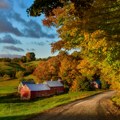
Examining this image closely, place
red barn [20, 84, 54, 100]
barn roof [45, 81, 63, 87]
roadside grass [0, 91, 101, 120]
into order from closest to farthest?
roadside grass [0, 91, 101, 120] → red barn [20, 84, 54, 100] → barn roof [45, 81, 63, 87]

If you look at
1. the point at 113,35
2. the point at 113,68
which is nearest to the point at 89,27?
the point at 113,35

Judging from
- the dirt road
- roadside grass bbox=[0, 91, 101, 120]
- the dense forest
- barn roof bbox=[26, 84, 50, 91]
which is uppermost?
barn roof bbox=[26, 84, 50, 91]

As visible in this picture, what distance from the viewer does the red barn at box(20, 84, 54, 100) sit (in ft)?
364

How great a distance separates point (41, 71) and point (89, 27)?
8752 centimetres

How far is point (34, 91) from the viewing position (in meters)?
111

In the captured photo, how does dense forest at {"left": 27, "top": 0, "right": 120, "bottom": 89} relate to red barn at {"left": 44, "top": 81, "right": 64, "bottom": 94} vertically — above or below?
below

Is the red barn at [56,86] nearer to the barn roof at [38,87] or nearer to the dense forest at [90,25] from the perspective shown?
the barn roof at [38,87]

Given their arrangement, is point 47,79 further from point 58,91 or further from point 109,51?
point 109,51

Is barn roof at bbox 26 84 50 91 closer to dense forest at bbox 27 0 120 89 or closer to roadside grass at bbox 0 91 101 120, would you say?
roadside grass at bbox 0 91 101 120

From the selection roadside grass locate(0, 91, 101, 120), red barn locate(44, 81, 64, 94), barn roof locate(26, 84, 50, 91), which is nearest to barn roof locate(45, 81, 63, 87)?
red barn locate(44, 81, 64, 94)

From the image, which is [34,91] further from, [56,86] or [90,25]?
[90,25]

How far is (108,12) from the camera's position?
2508 cm

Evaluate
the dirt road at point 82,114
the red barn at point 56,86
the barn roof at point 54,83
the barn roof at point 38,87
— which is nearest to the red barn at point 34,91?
the barn roof at point 38,87

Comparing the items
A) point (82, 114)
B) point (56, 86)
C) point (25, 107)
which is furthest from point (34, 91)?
point (82, 114)
